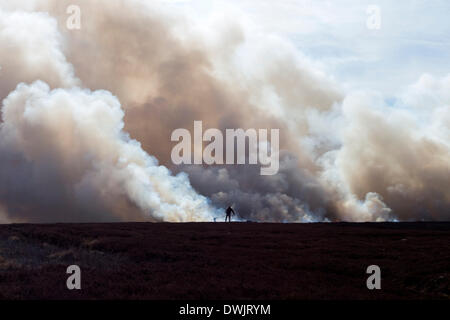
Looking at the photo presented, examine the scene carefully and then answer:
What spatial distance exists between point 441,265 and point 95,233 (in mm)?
36550

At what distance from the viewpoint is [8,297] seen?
2236 centimetres

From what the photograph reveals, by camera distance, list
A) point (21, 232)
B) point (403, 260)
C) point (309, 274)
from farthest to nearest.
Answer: point (21, 232) → point (403, 260) → point (309, 274)

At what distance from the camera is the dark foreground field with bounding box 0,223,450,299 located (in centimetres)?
2442

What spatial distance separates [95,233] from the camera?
55.8 m

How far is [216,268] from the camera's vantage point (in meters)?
32.1

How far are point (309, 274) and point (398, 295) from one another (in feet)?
21.2

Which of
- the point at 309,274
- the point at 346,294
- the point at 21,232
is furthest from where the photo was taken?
the point at 21,232

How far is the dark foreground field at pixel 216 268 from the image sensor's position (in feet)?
80.1

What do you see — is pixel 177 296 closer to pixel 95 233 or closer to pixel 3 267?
pixel 3 267

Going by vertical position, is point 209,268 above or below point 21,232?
below
